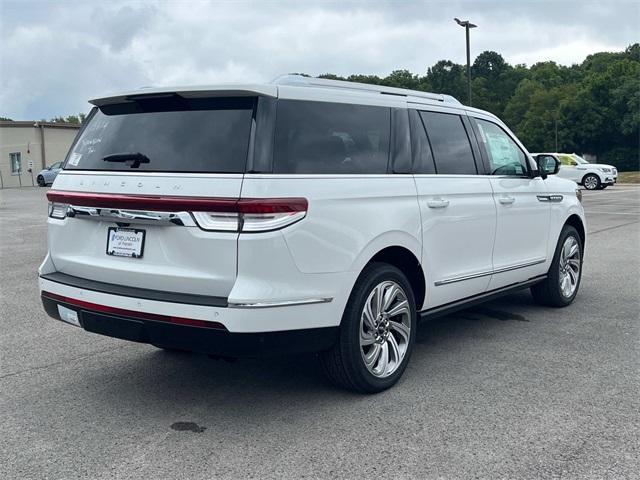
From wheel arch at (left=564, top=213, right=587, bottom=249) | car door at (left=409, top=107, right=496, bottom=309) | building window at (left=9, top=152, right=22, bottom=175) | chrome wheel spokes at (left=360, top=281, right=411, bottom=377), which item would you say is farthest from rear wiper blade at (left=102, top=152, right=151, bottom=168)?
building window at (left=9, top=152, right=22, bottom=175)

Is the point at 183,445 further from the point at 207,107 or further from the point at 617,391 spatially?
the point at 617,391

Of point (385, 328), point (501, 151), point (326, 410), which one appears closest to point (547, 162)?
point (501, 151)

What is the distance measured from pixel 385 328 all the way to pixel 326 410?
66cm

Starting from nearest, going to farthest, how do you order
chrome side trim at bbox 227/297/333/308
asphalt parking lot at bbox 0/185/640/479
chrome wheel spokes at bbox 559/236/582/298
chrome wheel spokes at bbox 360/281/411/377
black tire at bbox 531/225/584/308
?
asphalt parking lot at bbox 0/185/640/479, chrome side trim at bbox 227/297/333/308, chrome wheel spokes at bbox 360/281/411/377, black tire at bbox 531/225/584/308, chrome wheel spokes at bbox 559/236/582/298

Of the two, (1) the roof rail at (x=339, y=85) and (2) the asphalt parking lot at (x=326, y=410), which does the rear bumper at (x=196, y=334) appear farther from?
(1) the roof rail at (x=339, y=85)

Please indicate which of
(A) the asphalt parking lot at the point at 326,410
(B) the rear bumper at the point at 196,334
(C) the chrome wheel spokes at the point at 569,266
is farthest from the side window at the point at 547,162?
(B) the rear bumper at the point at 196,334

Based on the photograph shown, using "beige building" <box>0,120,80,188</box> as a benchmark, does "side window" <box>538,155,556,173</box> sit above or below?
below

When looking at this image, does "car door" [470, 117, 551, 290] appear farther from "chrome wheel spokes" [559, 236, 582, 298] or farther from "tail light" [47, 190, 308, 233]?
"tail light" [47, 190, 308, 233]

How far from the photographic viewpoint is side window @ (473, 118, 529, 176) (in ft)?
18.2

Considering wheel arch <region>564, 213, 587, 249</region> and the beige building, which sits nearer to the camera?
wheel arch <region>564, 213, 587, 249</region>

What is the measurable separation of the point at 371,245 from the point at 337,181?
0.45 meters

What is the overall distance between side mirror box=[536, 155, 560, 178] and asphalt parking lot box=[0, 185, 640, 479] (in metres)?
1.39

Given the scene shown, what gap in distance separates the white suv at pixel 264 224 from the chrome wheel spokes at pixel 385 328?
0.01 metres

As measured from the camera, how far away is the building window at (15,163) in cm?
4675
